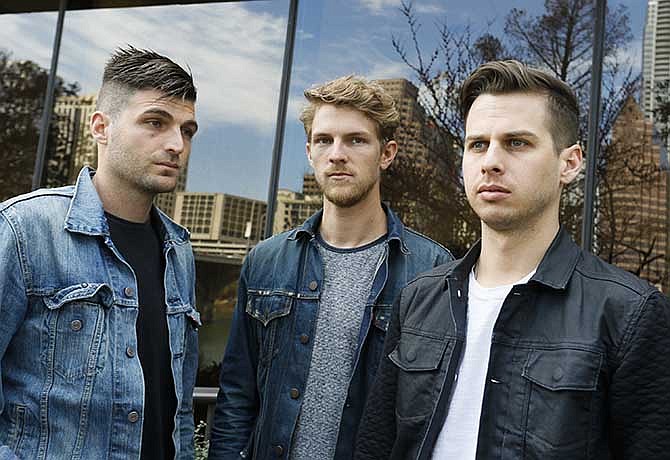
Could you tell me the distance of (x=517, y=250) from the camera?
184cm

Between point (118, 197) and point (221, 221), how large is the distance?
2.94 m

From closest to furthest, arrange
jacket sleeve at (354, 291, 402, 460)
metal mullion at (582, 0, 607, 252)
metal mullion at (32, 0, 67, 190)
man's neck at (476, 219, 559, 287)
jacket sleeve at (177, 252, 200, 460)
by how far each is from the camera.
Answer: man's neck at (476, 219, 559, 287) → jacket sleeve at (354, 291, 402, 460) → jacket sleeve at (177, 252, 200, 460) → metal mullion at (582, 0, 607, 252) → metal mullion at (32, 0, 67, 190)

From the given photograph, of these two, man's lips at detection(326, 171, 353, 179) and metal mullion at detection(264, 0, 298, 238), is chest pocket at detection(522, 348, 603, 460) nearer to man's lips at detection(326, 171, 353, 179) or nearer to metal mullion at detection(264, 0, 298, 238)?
man's lips at detection(326, 171, 353, 179)

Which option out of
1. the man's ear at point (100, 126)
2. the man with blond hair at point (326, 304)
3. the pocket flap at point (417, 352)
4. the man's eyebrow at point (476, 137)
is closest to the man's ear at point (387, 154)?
the man with blond hair at point (326, 304)

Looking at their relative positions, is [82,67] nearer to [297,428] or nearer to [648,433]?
[297,428]

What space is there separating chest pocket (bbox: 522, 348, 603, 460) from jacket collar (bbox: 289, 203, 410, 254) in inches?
33.7

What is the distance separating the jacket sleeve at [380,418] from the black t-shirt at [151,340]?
1.79ft

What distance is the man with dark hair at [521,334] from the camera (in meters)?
1.57

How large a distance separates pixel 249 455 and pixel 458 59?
3.14m

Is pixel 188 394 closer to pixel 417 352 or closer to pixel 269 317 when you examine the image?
pixel 269 317

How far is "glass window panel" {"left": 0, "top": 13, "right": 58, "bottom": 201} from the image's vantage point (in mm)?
5527

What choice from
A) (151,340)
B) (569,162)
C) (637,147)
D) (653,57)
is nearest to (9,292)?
(151,340)

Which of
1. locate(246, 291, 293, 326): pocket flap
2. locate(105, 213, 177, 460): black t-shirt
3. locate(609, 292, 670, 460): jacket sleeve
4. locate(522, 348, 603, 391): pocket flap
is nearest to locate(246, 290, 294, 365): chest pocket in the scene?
locate(246, 291, 293, 326): pocket flap

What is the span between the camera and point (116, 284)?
198 centimetres
